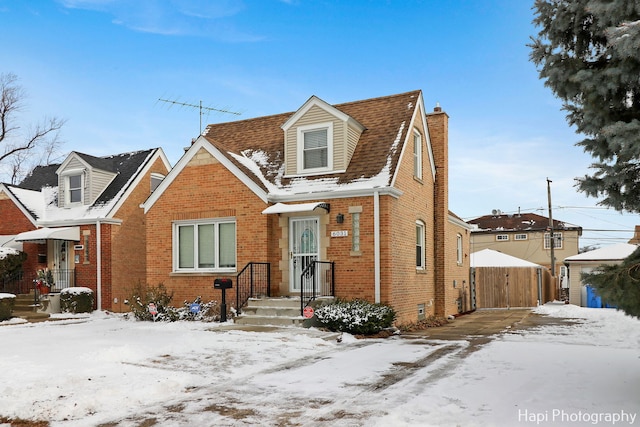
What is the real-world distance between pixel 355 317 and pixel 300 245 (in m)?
3.34

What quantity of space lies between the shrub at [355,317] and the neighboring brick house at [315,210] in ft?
2.60

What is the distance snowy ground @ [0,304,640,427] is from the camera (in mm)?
6141

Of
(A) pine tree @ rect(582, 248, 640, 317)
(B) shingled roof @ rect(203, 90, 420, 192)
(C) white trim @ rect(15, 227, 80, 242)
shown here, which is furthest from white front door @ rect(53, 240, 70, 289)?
(A) pine tree @ rect(582, 248, 640, 317)

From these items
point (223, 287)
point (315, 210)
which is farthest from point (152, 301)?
point (315, 210)

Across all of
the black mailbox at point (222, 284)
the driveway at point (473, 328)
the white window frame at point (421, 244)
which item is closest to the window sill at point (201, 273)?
the black mailbox at point (222, 284)

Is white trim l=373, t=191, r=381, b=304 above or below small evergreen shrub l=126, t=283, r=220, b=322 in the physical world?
above

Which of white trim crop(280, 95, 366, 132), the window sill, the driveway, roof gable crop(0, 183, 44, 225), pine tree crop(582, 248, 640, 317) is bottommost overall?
the driveway

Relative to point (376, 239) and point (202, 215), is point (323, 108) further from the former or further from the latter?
point (202, 215)

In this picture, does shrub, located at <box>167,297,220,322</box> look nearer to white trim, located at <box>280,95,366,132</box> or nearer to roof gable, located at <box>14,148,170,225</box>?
white trim, located at <box>280,95,366,132</box>

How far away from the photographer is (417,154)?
17.5 meters

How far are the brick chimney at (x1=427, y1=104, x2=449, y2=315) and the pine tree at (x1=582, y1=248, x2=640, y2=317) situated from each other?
39.9 feet

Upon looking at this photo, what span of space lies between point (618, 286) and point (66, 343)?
33.4ft

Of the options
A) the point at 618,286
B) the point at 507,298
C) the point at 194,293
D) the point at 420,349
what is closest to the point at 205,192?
the point at 194,293

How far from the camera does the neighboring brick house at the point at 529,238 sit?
156 ft
